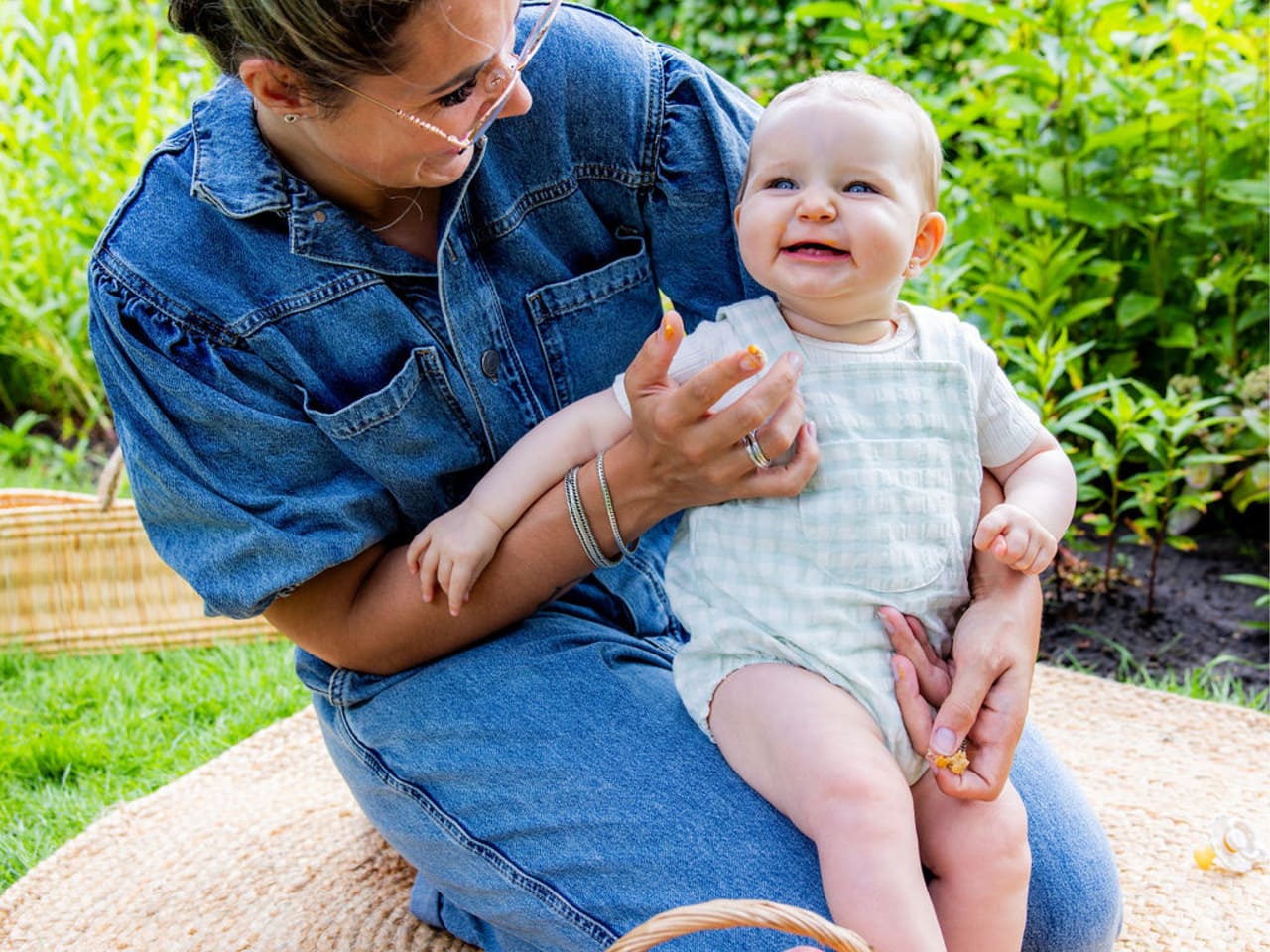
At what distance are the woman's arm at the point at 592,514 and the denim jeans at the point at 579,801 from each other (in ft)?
0.21

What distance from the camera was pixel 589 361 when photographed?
175 centimetres

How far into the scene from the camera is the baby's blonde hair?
1.44 meters

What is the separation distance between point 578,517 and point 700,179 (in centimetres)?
53

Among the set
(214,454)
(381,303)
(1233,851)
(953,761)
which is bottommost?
(1233,851)

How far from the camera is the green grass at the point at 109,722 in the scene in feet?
7.34

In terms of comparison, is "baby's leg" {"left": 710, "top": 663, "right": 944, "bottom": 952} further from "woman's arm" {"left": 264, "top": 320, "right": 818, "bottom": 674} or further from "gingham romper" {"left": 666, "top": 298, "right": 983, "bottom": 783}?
"woman's arm" {"left": 264, "top": 320, "right": 818, "bottom": 674}

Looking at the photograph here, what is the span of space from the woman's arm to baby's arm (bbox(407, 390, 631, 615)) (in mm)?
23

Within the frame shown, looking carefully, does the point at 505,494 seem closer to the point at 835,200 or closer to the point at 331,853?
the point at 835,200

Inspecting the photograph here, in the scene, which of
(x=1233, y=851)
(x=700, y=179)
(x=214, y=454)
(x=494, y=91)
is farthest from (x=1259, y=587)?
(x=214, y=454)

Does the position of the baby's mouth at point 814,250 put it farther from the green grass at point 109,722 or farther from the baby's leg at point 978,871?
the green grass at point 109,722

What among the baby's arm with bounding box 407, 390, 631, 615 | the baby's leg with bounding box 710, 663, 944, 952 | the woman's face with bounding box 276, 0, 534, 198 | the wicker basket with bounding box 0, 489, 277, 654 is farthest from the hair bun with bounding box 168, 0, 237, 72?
the wicker basket with bounding box 0, 489, 277, 654

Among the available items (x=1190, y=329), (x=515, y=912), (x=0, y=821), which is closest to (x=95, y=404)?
(x=0, y=821)

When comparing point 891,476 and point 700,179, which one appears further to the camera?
point 700,179

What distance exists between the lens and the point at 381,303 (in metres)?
1.55
